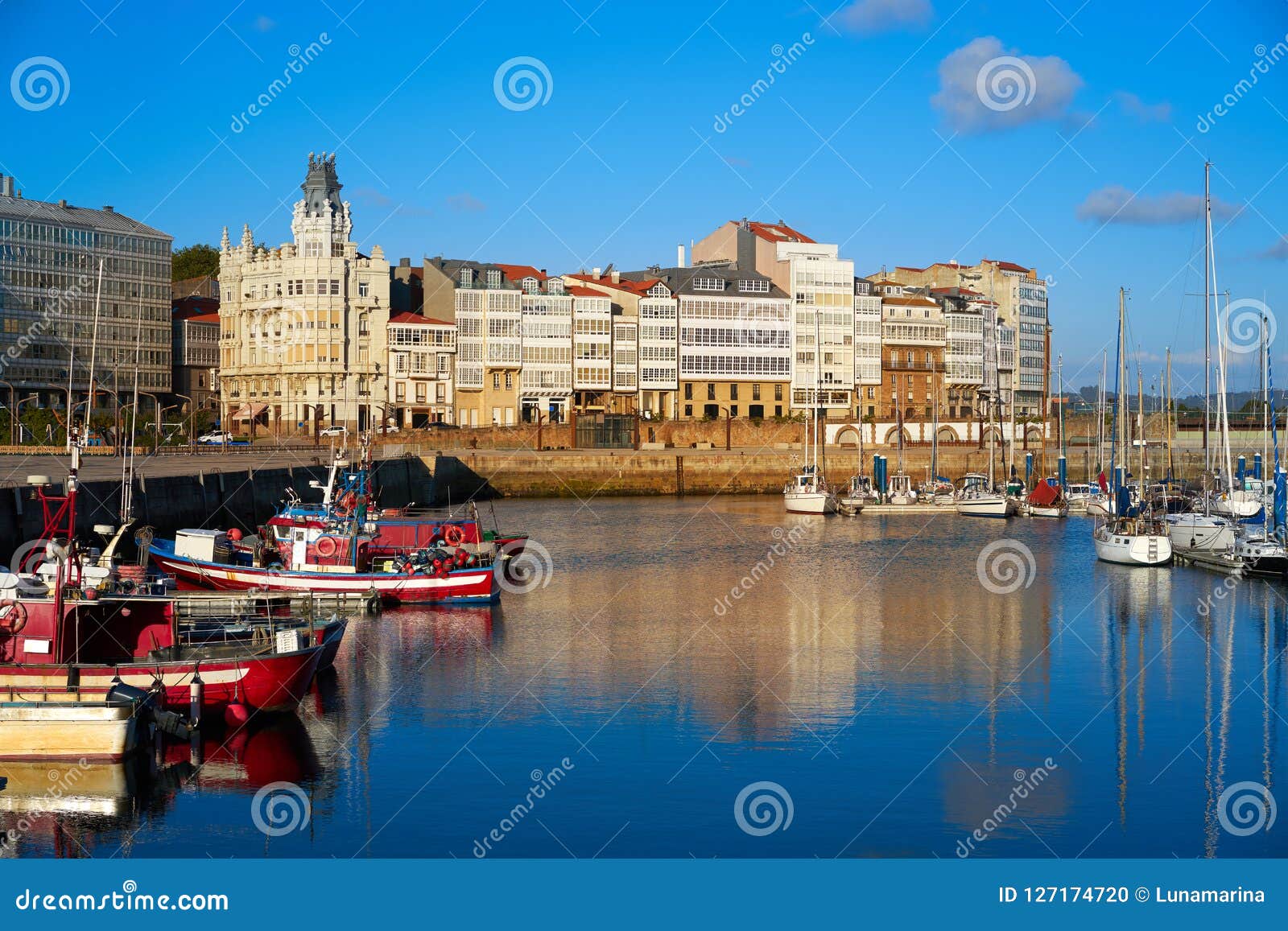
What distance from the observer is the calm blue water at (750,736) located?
835 inches

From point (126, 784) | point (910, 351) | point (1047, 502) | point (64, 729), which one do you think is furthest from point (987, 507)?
point (64, 729)

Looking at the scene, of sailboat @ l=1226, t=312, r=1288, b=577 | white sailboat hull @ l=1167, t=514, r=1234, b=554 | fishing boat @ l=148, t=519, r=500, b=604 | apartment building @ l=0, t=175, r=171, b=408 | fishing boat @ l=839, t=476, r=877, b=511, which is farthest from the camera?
apartment building @ l=0, t=175, r=171, b=408

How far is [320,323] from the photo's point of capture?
107 metres

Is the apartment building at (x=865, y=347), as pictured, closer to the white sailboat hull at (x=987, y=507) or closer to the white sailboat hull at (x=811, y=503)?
the white sailboat hull at (x=811, y=503)

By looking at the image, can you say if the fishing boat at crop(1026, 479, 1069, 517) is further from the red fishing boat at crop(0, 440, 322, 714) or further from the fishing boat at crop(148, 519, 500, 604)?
the red fishing boat at crop(0, 440, 322, 714)

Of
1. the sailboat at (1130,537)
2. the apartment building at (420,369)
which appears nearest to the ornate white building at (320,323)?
the apartment building at (420,369)

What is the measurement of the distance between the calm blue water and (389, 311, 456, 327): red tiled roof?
65305 mm

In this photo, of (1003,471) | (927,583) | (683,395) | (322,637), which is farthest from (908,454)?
(322,637)

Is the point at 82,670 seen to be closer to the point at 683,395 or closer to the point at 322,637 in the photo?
the point at 322,637

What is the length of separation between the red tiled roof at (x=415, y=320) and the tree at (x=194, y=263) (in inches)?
1422

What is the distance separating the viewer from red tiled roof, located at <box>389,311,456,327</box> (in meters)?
108

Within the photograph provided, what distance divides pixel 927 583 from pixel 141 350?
270ft

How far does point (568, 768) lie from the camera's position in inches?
963

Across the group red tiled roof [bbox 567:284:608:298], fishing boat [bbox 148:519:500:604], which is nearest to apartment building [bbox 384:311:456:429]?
red tiled roof [bbox 567:284:608:298]
